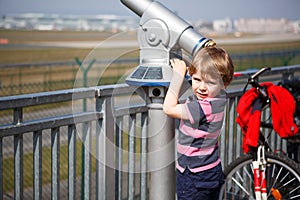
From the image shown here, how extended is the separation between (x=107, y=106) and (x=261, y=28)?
102 meters

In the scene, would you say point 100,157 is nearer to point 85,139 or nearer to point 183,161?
point 85,139

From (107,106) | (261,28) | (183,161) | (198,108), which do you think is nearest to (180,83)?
(198,108)

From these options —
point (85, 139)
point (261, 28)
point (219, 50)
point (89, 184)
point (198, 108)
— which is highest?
point (261, 28)

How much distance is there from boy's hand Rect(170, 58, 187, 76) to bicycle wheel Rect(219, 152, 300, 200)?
1.45 metres

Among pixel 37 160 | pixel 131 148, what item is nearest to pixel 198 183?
pixel 131 148

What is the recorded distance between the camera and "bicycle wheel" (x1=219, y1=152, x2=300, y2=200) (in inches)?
159

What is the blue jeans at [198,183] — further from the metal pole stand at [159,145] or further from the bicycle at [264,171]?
the bicycle at [264,171]

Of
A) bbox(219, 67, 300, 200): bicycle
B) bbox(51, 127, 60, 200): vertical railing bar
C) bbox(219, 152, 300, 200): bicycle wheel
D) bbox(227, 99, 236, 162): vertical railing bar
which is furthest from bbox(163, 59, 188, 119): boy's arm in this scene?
bbox(227, 99, 236, 162): vertical railing bar

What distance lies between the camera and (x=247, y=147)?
4078 millimetres

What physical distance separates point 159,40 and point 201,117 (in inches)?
19.1

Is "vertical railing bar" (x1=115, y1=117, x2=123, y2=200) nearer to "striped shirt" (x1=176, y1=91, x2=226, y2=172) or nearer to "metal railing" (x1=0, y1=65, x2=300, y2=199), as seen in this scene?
"metal railing" (x1=0, y1=65, x2=300, y2=199)

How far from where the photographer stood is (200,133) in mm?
3107

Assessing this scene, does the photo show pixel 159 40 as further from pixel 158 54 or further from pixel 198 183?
pixel 198 183

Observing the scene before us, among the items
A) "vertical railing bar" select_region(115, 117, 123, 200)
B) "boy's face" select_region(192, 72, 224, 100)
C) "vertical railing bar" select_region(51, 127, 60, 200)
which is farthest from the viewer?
"vertical railing bar" select_region(115, 117, 123, 200)
